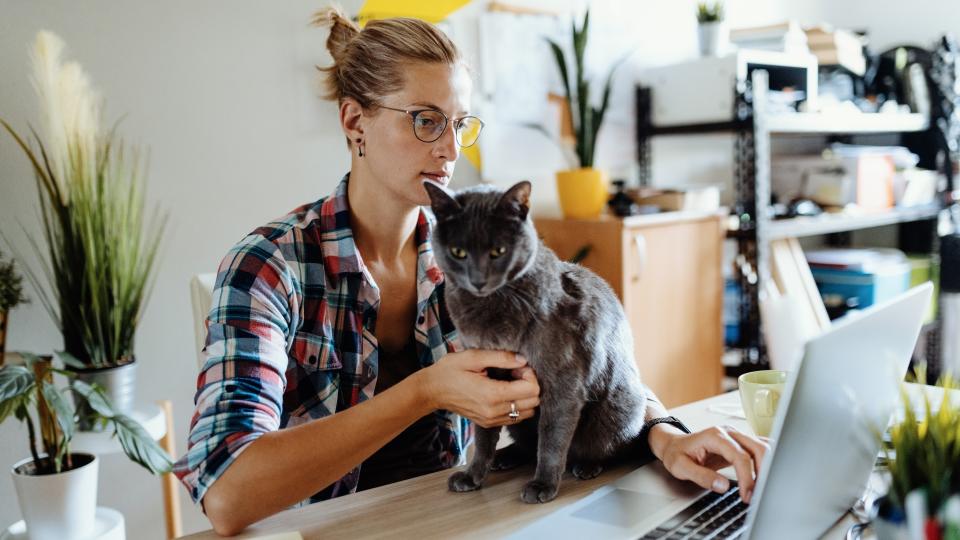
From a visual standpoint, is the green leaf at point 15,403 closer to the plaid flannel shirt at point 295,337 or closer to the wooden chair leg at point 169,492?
the wooden chair leg at point 169,492

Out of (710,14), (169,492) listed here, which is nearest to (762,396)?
(169,492)

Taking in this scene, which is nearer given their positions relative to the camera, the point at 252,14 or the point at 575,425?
the point at 575,425

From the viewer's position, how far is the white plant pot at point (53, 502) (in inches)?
61.7

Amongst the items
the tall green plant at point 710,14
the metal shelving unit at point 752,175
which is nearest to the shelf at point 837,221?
the metal shelving unit at point 752,175

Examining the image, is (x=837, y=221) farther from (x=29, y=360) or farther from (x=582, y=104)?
(x=29, y=360)

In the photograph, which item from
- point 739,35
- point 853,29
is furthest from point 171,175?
point 853,29

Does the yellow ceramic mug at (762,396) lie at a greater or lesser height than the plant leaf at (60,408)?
greater

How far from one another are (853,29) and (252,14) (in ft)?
10.9

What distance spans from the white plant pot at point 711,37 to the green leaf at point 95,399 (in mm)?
2409

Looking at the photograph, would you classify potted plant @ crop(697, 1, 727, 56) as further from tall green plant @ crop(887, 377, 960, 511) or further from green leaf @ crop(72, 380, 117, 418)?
tall green plant @ crop(887, 377, 960, 511)

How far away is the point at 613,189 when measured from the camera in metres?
3.04

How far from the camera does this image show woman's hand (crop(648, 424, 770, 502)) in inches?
37.2

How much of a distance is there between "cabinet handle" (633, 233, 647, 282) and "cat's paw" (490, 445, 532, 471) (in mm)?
1542

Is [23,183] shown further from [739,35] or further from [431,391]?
[739,35]
